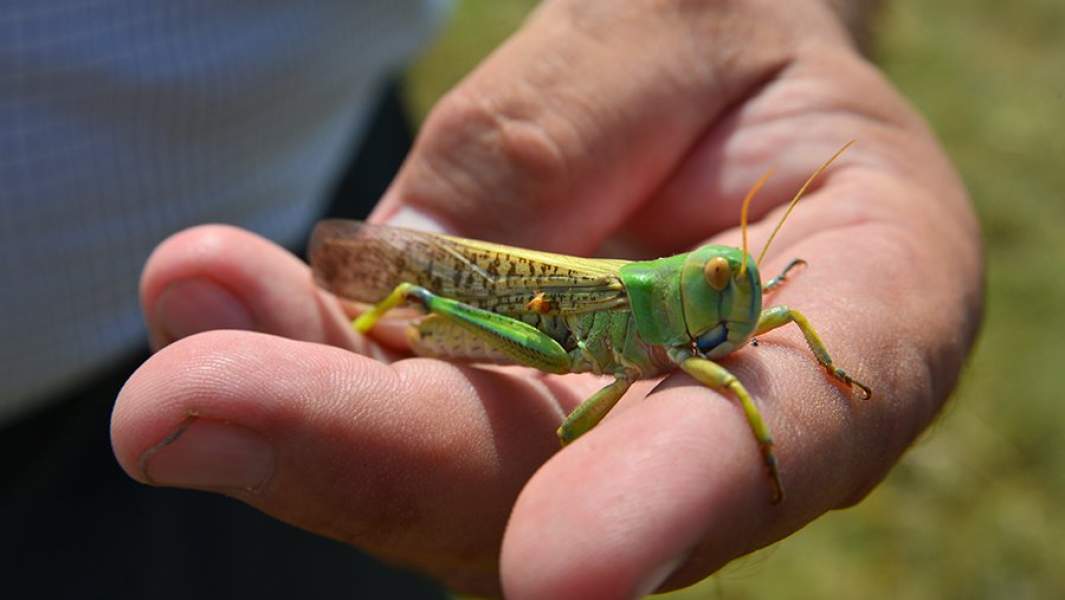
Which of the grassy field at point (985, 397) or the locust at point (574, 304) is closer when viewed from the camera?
the locust at point (574, 304)

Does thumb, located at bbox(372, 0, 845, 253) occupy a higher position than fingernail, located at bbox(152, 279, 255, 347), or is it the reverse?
thumb, located at bbox(372, 0, 845, 253)

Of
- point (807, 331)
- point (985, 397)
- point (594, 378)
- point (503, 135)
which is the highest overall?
point (503, 135)

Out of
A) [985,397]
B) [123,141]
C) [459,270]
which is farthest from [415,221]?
[985,397]

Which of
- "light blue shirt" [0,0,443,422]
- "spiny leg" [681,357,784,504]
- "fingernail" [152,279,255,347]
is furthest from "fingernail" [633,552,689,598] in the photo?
"light blue shirt" [0,0,443,422]

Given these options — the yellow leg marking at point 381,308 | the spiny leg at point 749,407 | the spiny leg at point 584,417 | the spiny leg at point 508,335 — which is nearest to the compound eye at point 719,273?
the spiny leg at point 749,407

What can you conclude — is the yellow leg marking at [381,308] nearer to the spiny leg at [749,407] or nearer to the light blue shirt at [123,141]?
the light blue shirt at [123,141]

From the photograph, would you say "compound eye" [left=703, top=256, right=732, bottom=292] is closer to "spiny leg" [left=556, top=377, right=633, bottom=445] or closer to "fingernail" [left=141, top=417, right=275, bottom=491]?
"spiny leg" [left=556, top=377, right=633, bottom=445]

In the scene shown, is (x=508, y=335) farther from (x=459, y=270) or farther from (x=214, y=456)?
(x=214, y=456)
